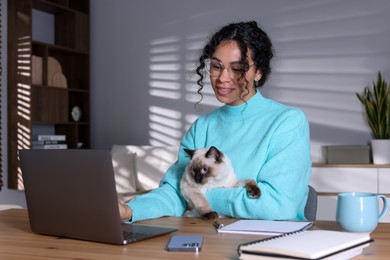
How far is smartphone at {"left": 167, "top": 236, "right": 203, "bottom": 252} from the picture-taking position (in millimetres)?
1289

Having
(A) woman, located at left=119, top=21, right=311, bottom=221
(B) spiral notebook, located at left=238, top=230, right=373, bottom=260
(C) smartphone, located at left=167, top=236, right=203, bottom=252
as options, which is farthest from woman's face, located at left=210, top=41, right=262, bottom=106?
(B) spiral notebook, located at left=238, top=230, right=373, bottom=260

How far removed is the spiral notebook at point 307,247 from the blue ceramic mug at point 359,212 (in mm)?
186

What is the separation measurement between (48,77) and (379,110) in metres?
2.86

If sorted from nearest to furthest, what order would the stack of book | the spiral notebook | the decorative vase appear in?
the spiral notebook, the decorative vase, the stack of book

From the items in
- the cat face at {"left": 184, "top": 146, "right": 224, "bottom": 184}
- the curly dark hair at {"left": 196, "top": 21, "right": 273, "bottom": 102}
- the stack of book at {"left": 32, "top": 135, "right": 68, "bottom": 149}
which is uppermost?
the curly dark hair at {"left": 196, "top": 21, "right": 273, "bottom": 102}

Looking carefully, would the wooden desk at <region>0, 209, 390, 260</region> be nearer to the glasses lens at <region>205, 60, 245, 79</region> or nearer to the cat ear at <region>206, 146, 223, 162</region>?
the cat ear at <region>206, 146, 223, 162</region>

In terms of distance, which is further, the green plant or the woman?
the green plant

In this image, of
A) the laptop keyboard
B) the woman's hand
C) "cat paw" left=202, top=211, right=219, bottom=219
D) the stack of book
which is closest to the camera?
the laptop keyboard

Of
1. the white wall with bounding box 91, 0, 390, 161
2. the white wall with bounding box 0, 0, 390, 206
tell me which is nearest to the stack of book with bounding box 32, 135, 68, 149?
the white wall with bounding box 0, 0, 390, 206

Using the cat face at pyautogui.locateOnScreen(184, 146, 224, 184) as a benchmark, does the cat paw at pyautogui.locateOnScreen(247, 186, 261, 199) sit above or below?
below

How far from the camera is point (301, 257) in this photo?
1.09 meters

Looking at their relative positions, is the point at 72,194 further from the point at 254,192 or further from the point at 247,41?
the point at 247,41

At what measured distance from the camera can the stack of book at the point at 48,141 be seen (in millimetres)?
Answer: 5004

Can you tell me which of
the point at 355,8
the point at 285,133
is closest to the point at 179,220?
the point at 285,133
